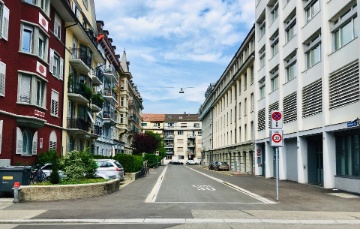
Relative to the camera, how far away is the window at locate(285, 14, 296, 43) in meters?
28.7

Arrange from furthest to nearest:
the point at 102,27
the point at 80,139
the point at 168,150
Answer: the point at 168,150 → the point at 102,27 → the point at 80,139

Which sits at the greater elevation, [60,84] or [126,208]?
[60,84]

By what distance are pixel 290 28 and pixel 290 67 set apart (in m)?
2.96

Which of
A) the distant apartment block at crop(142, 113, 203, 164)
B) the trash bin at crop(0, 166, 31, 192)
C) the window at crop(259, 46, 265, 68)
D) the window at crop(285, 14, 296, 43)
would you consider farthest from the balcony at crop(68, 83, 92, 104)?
the distant apartment block at crop(142, 113, 203, 164)

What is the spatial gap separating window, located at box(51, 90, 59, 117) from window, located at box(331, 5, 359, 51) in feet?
60.9

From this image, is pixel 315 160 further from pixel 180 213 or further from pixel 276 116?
pixel 180 213

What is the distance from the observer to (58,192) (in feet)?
47.7

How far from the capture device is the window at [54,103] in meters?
27.4

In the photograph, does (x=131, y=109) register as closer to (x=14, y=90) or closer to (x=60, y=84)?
(x=60, y=84)

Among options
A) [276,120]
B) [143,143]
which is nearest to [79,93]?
[276,120]

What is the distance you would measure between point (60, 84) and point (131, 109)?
47.6 m

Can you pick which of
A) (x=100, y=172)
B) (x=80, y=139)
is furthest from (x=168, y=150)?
(x=100, y=172)

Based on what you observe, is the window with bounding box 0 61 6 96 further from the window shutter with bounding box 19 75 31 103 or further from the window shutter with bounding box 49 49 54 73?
the window shutter with bounding box 49 49 54 73

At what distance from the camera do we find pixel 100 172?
894 inches
